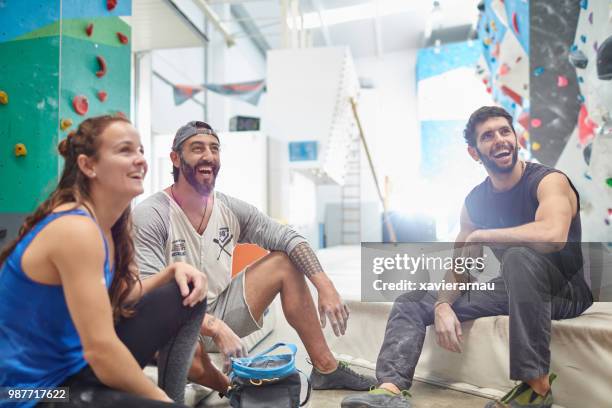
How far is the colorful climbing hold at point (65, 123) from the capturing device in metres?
2.11

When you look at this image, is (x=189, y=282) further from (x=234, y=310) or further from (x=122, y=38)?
(x=122, y=38)

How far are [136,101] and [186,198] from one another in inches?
105

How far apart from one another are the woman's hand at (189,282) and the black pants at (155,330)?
0.03 meters

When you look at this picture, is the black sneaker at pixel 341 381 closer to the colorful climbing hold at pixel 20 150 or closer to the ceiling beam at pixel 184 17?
→ the colorful climbing hold at pixel 20 150

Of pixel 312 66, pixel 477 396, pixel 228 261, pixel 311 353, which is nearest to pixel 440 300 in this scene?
pixel 477 396

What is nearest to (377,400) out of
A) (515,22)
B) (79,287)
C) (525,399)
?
(525,399)

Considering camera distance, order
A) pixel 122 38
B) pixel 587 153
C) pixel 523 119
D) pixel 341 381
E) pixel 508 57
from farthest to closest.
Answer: pixel 508 57
pixel 523 119
pixel 122 38
pixel 587 153
pixel 341 381

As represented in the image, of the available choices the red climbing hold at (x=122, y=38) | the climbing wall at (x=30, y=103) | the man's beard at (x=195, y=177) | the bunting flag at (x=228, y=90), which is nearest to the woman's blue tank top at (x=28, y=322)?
the man's beard at (x=195, y=177)

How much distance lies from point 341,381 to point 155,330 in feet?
2.87

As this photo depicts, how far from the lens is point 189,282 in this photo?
126 centimetres

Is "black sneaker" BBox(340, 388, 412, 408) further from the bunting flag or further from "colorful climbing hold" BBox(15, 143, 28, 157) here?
the bunting flag

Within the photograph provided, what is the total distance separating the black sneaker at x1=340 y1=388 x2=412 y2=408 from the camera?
151 cm

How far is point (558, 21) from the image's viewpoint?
2.46m

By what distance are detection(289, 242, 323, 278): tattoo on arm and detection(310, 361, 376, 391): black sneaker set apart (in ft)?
1.33
